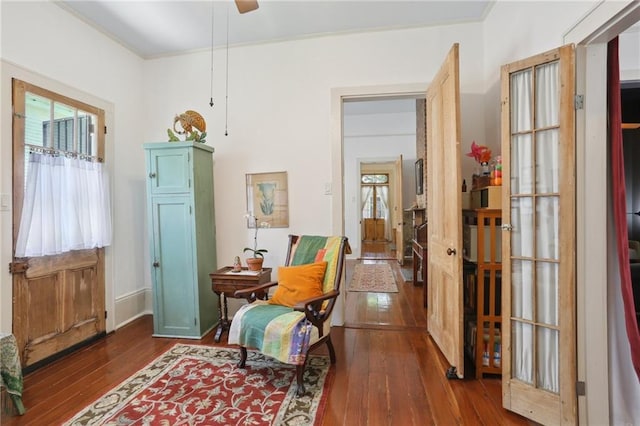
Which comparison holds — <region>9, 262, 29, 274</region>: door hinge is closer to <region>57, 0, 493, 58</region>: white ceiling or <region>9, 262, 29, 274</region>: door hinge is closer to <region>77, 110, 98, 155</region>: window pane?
<region>77, 110, 98, 155</region>: window pane

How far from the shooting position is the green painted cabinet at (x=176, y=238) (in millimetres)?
2746

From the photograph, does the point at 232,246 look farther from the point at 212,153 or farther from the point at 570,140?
the point at 570,140

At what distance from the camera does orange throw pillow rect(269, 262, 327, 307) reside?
2271 mm

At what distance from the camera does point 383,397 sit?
185 cm

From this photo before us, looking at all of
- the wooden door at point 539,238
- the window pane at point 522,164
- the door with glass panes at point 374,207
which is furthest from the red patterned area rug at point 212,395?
the door with glass panes at point 374,207

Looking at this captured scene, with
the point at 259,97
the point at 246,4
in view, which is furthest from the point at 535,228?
the point at 259,97

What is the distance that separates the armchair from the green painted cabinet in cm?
79

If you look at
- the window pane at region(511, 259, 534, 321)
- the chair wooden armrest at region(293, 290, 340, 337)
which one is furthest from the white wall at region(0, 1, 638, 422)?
the window pane at region(511, 259, 534, 321)

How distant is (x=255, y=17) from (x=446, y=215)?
2.57m

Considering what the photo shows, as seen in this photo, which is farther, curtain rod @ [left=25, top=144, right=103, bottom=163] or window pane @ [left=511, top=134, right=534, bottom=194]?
curtain rod @ [left=25, top=144, right=103, bottom=163]

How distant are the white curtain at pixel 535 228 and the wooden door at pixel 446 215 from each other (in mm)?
345

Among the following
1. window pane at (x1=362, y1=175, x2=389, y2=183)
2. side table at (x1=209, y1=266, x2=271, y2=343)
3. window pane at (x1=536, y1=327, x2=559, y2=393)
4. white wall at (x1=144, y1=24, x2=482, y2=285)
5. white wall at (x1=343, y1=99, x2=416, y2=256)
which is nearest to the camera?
window pane at (x1=536, y1=327, x2=559, y2=393)

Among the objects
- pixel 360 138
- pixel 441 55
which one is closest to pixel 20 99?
pixel 441 55

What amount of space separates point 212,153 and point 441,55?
264 centimetres
